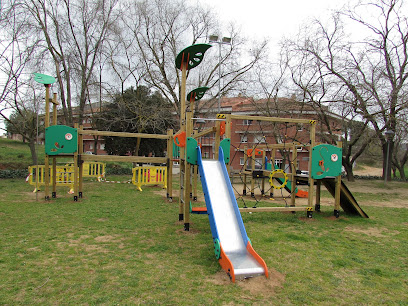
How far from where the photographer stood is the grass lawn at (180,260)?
321 cm

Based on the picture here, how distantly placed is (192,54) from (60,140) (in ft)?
18.4

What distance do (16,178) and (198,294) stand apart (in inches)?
668

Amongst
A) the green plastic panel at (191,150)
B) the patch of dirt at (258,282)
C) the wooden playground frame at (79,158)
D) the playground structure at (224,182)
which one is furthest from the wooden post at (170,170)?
the patch of dirt at (258,282)

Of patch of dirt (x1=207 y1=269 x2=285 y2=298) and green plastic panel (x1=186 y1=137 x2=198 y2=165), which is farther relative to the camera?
green plastic panel (x1=186 y1=137 x2=198 y2=165)

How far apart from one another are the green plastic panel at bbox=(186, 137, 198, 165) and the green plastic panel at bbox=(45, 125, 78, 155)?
5.31 metres

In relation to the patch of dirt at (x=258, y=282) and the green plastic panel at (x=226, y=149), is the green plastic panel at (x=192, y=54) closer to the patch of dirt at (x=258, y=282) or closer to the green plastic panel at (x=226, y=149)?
the green plastic panel at (x=226, y=149)

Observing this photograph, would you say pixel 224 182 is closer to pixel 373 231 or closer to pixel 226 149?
pixel 226 149

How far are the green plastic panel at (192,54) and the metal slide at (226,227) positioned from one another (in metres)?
2.14

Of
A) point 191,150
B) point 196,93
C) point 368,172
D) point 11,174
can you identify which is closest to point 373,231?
point 191,150

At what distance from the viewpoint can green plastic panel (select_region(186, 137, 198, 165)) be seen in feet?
18.6

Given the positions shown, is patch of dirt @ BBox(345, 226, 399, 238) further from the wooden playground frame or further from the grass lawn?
the wooden playground frame

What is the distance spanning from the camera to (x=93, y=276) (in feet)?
11.9

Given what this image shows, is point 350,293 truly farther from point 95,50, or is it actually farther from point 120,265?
point 95,50

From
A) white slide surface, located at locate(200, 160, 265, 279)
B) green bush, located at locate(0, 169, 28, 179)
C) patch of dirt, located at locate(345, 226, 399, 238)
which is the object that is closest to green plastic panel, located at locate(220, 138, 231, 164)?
white slide surface, located at locate(200, 160, 265, 279)
